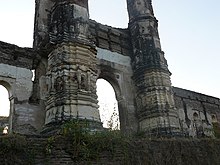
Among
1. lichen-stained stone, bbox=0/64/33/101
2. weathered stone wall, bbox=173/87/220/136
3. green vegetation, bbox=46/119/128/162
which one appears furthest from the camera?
weathered stone wall, bbox=173/87/220/136

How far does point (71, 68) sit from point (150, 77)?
4.25 meters

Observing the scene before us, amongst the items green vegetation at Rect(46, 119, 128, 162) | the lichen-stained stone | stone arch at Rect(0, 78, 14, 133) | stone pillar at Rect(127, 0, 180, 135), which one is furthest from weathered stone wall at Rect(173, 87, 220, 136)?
green vegetation at Rect(46, 119, 128, 162)

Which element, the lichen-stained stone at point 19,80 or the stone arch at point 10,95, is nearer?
the stone arch at point 10,95

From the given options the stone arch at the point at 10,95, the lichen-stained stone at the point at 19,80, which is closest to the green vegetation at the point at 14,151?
the stone arch at the point at 10,95

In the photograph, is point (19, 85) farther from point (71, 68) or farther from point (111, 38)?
point (111, 38)

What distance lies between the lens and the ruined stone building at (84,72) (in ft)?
29.1

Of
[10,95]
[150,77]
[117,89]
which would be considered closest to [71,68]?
[10,95]

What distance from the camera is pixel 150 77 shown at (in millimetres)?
12094

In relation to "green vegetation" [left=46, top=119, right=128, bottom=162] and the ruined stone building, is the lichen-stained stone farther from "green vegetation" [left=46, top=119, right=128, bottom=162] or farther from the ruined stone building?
"green vegetation" [left=46, top=119, right=128, bottom=162]

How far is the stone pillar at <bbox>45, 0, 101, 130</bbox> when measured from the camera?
848 centimetres

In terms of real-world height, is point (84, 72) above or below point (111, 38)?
below

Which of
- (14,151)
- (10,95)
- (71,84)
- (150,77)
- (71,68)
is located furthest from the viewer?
(150,77)

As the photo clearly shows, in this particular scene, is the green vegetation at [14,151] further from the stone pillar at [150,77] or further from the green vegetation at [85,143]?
the stone pillar at [150,77]

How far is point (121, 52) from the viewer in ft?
42.8
